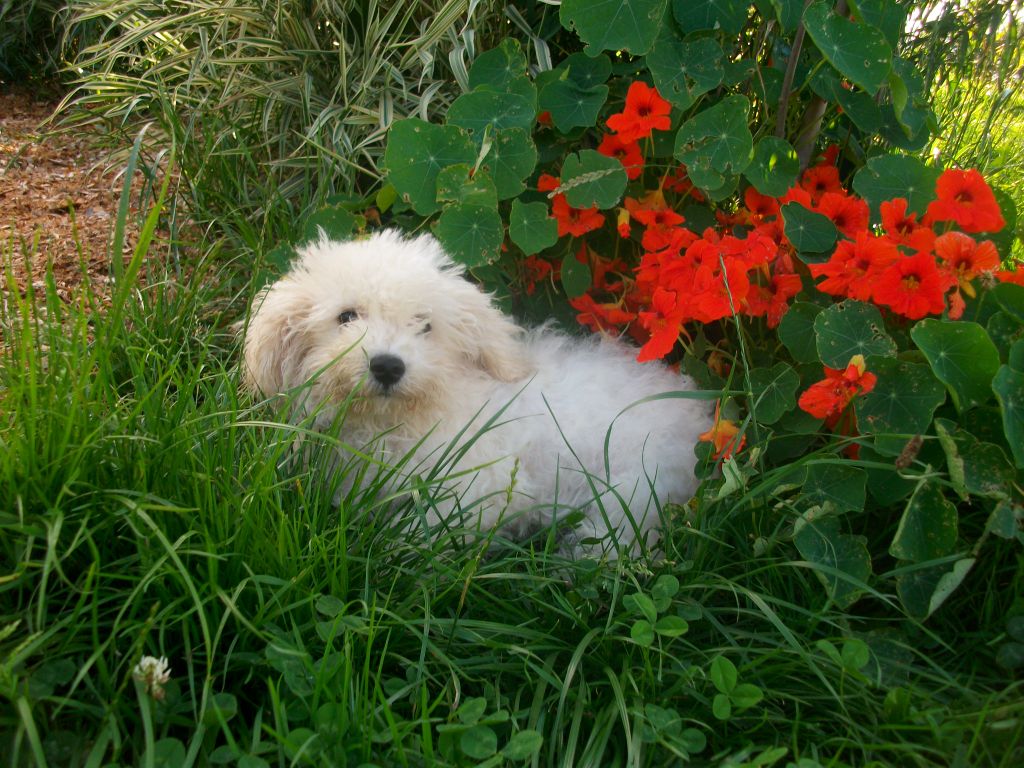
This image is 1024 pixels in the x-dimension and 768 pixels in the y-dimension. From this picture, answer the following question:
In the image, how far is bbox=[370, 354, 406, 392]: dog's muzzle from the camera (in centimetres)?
196

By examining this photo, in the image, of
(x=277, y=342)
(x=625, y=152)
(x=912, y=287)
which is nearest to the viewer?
(x=912, y=287)

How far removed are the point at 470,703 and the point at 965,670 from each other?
1.08m

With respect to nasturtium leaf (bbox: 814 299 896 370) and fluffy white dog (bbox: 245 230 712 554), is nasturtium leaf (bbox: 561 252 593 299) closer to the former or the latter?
fluffy white dog (bbox: 245 230 712 554)

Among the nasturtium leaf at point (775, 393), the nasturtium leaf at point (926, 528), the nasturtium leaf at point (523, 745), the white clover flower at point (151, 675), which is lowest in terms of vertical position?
the white clover flower at point (151, 675)

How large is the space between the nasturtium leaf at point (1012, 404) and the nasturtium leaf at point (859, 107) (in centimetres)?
99

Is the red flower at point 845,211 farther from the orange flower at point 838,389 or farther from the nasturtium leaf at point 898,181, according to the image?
the orange flower at point 838,389

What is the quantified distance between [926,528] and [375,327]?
1.34 meters

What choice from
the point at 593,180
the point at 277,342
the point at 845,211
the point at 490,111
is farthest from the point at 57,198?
the point at 845,211

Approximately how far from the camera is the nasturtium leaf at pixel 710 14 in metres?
2.29

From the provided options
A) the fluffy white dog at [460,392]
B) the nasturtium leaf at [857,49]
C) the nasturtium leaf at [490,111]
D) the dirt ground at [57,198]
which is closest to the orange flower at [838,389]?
the fluffy white dog at [460,392]

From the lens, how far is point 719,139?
2.31 meters

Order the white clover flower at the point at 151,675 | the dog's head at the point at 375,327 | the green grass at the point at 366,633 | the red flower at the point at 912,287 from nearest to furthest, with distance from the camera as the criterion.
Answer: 1. the white clover flower at the point at 151,675
2. the green grass at the point at 366,633
3. the red flower at the point at 912,287
4. the dog's head at the point at 375,327

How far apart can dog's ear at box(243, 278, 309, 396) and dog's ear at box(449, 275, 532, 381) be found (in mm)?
403

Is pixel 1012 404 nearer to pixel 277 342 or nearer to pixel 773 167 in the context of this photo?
pixel 773 167
